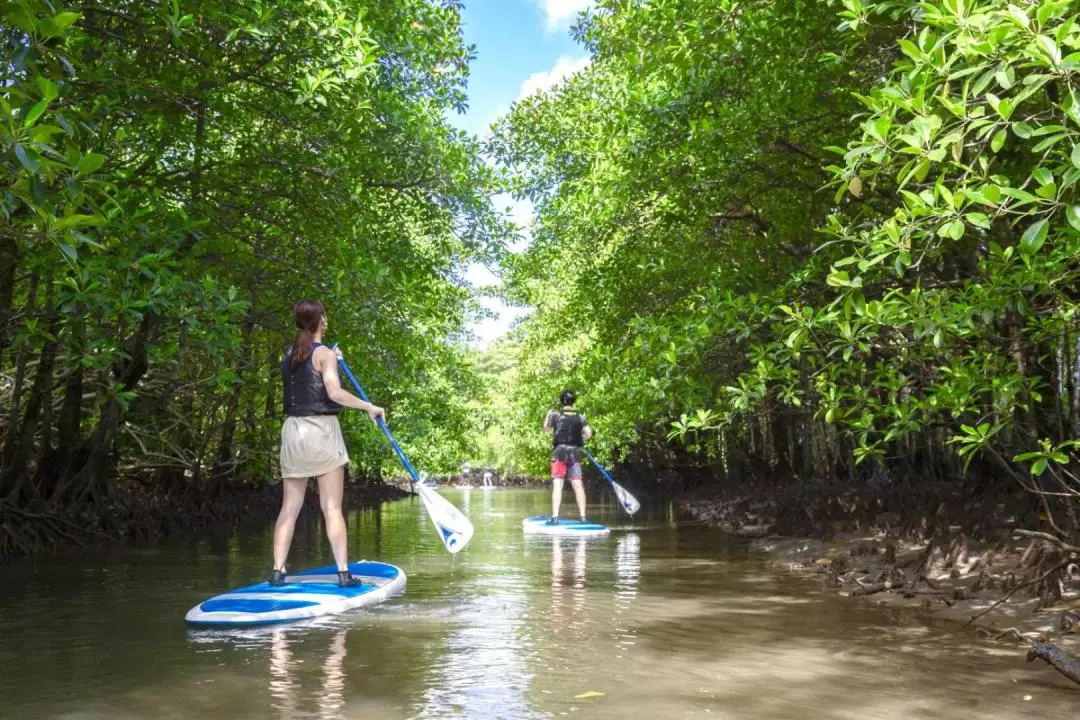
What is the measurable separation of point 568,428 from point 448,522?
653 cm

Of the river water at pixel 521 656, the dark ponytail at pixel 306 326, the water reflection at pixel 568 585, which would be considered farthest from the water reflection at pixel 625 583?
the dark ponytail at pixel 306 326

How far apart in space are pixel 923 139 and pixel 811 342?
3.27 meters

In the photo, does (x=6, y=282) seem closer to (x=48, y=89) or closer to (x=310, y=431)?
(x=310, y=431)

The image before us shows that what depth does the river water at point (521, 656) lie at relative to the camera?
407 cm

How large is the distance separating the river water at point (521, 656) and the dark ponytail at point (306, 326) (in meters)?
1.66

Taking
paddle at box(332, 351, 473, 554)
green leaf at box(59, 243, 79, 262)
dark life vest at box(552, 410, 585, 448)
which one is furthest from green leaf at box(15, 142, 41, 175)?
dark life vest at box(552, 410, 585, 448)

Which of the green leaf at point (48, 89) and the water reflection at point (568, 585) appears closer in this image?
the green leaf at point (48, 89)

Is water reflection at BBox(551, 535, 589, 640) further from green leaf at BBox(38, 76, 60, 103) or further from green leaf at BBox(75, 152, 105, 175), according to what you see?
green leaf at BBox(38, 76, 60, 103)

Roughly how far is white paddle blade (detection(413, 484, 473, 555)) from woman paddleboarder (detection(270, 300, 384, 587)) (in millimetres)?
1200

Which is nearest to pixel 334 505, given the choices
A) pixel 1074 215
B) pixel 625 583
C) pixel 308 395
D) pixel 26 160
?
pixel 308 395

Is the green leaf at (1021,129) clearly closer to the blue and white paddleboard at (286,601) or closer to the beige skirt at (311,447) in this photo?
the beige skirt at (311,447)

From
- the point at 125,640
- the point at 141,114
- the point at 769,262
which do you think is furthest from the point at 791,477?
the point at 125,640

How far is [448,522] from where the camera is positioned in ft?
26.8

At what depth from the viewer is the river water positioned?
4.07 m
